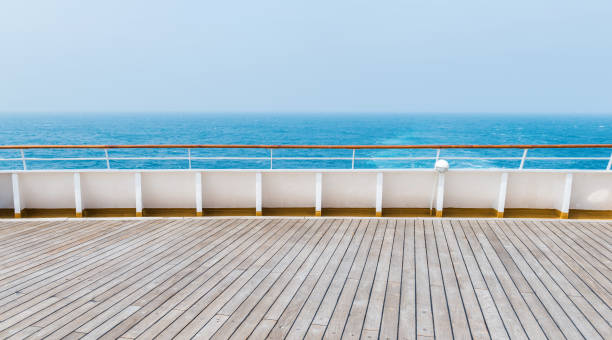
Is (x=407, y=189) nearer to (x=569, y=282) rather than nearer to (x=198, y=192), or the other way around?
(x=569, y=282)

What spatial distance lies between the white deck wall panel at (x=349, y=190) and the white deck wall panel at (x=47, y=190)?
3.25 m

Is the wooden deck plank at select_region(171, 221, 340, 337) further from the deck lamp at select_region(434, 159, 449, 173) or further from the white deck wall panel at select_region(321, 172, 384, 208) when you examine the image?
the deck lamp at select_region(434, 159, 449, 173)

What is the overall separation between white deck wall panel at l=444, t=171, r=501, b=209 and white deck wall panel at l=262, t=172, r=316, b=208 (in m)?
1.74

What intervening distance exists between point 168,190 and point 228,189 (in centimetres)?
77

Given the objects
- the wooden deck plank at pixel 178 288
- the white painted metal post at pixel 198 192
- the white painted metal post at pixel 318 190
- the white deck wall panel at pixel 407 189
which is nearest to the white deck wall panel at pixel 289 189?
the white painted metal post at pixel 318 190

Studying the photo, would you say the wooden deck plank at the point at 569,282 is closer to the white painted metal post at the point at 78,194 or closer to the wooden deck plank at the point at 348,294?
the wooden deck plank at the point at 348,294

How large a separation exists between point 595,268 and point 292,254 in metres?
2.36

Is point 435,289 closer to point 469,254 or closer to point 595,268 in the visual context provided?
point 469,254

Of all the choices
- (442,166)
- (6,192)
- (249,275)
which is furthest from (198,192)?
(442,166)

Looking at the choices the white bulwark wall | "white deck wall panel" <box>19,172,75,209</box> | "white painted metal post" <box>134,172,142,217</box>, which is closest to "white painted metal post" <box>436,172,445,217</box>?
the white bulwark wall

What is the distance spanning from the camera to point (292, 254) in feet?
9.56

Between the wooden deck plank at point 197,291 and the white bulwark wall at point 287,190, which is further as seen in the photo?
the white bulwark wall at point 287,190

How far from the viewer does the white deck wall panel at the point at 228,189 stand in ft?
14.3

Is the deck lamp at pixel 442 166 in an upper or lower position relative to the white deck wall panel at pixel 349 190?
upper
